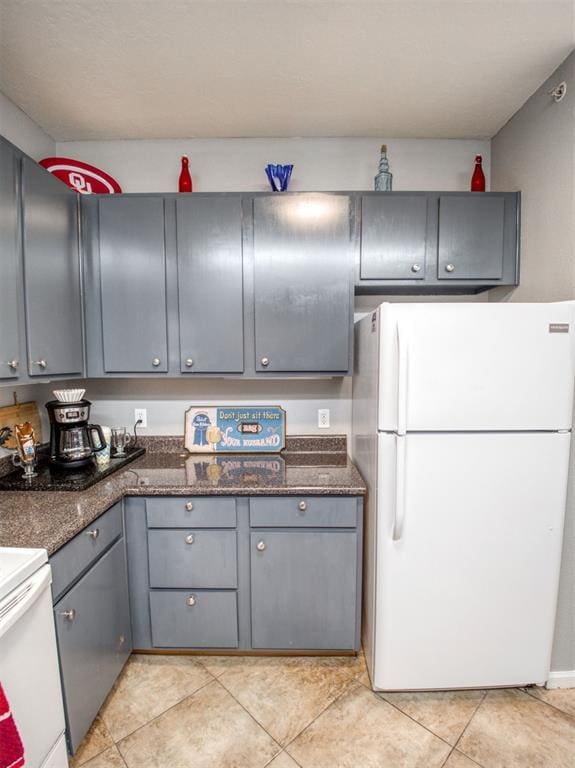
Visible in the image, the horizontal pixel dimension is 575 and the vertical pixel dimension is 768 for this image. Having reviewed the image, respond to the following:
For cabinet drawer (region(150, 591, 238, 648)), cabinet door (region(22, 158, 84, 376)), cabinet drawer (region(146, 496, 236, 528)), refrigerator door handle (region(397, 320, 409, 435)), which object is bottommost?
cabinet drawer (region(150, 591, 238, 648))

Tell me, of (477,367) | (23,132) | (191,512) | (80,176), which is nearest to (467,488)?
(477,367)

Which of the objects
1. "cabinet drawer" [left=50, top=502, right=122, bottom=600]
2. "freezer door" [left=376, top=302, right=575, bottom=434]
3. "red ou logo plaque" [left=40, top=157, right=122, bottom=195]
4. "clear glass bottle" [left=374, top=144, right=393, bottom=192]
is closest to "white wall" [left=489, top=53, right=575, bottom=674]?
"freezer door" [left=376, top=302, right=575, bottom=434]

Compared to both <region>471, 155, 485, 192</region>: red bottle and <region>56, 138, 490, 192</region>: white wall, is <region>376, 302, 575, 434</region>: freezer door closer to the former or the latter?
<region>471, 155, 485, 192</region>: red bottle

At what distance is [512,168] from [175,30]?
169 centimetres

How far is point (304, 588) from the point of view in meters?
1.66

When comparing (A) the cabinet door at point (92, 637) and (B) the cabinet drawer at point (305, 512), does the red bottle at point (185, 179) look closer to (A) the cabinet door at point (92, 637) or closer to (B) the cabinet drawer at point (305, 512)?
(B) the cabinet drawer at point (305, 512)

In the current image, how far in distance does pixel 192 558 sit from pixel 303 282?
1.40 m

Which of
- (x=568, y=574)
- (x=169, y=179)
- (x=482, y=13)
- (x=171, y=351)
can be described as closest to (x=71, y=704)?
(x=171, y=351)

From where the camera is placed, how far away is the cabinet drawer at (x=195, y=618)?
5.49 feet

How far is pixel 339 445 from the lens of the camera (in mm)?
2170

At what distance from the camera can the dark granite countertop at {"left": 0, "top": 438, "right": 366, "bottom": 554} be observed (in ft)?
4.08

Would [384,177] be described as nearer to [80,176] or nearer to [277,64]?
[277,64]

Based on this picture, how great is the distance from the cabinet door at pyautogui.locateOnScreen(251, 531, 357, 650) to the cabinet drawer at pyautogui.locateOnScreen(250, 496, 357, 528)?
1.9 inches

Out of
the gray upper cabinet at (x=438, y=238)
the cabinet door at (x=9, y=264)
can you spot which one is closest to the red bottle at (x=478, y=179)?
the gray upper cabinet at (x=438, y=238)
